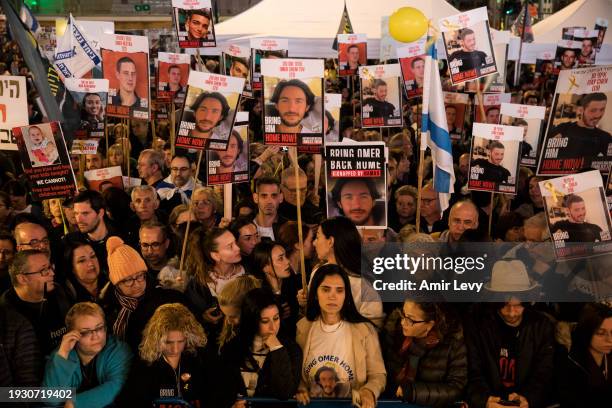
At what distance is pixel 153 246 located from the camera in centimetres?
576

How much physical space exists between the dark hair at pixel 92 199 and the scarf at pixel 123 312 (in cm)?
152

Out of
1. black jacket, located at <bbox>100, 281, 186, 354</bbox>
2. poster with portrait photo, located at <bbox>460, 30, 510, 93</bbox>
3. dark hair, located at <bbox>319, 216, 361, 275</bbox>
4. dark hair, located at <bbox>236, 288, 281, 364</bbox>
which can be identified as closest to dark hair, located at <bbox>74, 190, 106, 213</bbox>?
black jacket, located at <bbox>100, 281, 186, 354</bbox>

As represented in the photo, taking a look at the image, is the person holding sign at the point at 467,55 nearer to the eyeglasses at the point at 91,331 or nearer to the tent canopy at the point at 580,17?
the eyeglasses at the point at 91,331

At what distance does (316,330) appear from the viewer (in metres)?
4.31

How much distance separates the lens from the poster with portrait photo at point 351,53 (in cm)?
1288

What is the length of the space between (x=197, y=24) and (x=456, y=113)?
3.57 metres

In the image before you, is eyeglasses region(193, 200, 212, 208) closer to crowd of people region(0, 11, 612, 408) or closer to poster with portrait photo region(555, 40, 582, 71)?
crowd of people region(0, 11, 612, 408)

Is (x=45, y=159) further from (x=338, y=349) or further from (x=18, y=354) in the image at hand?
(x=338, y=349)

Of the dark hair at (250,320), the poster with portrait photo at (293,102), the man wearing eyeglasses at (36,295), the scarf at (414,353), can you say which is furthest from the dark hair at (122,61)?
the scarf at (414,353)

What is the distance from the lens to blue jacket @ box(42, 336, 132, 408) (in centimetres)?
405

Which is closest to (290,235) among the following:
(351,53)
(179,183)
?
(179,183)

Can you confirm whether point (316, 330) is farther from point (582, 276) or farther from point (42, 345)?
point (582, 276)


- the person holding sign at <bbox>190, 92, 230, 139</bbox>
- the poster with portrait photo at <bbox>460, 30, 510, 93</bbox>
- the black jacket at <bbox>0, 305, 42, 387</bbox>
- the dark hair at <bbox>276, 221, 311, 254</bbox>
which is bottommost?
the black jacket at <bbox>0, 305, 42, 387</bbox>

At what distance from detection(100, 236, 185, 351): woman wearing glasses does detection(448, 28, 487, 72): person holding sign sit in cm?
427
